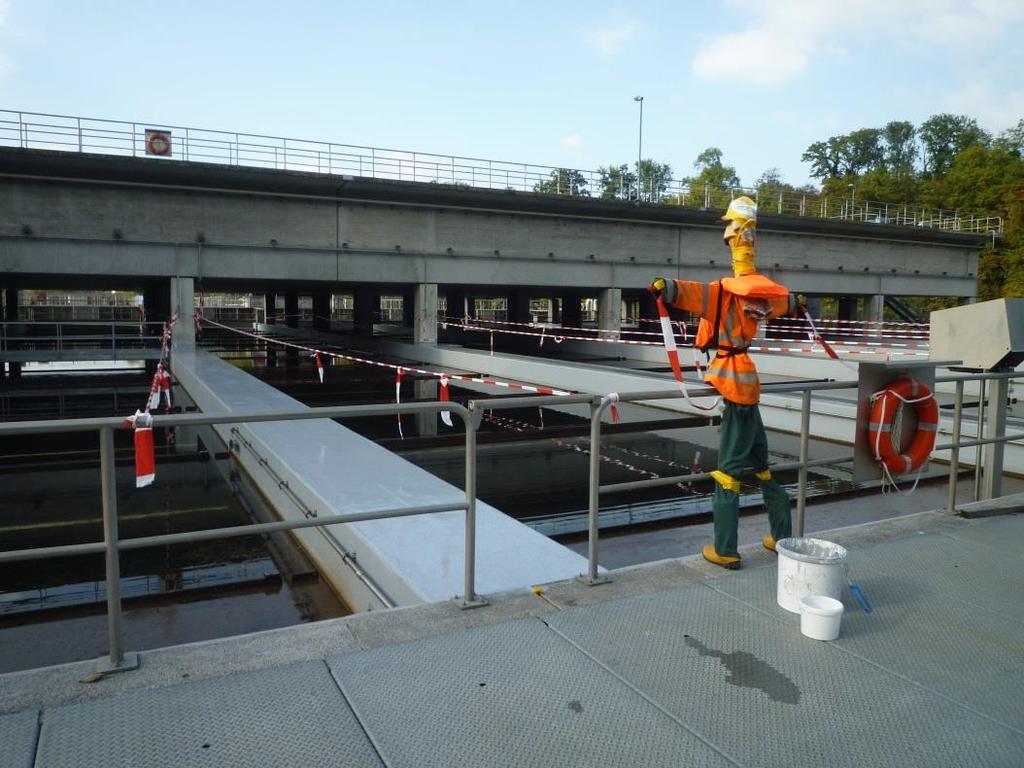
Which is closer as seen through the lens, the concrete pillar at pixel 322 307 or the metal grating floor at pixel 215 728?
the metal grating floor at pixel 215 728

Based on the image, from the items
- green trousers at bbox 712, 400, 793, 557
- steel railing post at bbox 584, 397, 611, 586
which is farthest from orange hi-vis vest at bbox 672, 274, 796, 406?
steel railing post at bbox 584, 397, 611, 586

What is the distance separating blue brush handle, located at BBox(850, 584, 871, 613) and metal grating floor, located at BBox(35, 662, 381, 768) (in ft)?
9.12

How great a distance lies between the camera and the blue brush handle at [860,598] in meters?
4.04

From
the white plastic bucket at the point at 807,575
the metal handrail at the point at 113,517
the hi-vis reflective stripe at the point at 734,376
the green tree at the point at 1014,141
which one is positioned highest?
the green tree at the point at 1014,141

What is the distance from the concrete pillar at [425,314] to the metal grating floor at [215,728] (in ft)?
80.7

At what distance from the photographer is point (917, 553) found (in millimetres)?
5062

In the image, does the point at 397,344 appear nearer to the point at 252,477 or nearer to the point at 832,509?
the point at 252,477

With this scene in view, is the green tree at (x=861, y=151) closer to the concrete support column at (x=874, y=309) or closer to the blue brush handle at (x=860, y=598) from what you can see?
the concrete support column at (x=874, y=309)

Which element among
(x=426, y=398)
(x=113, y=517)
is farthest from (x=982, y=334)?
(x=426, y=398)

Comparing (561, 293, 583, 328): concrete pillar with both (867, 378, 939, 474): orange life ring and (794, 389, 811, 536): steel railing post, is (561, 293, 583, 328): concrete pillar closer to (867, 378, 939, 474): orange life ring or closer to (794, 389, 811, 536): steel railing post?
(867, 378, 939, 474): orange life ring

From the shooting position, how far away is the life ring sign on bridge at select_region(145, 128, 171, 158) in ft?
83.0

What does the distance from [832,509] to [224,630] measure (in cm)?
627

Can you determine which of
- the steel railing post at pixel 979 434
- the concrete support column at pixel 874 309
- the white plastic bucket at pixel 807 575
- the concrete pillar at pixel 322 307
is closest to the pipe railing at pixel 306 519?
the white plastic bucket at pixel 807 575

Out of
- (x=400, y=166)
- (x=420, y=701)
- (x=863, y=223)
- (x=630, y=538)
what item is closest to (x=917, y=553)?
(x=630, y=538)
